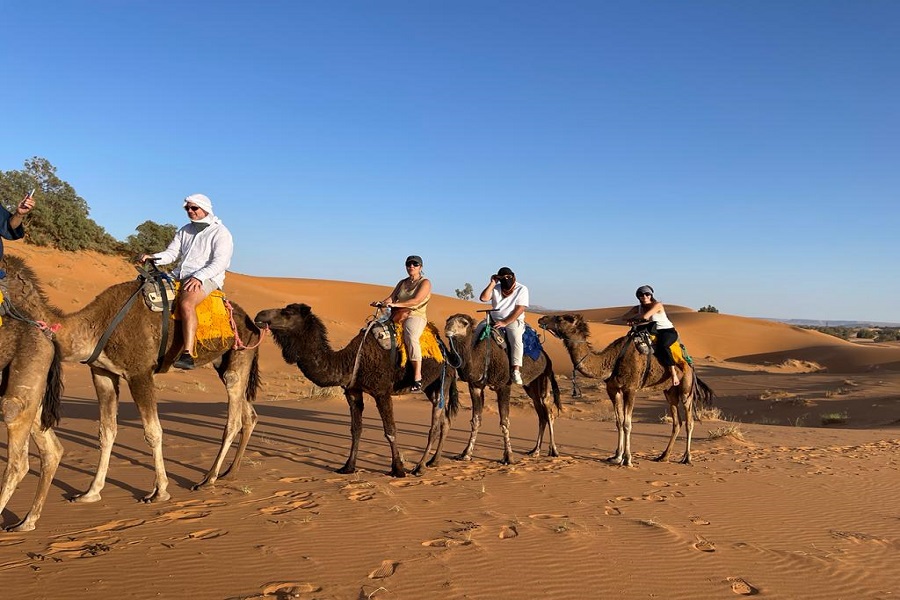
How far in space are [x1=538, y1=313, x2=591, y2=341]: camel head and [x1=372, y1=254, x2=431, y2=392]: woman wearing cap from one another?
2.18m

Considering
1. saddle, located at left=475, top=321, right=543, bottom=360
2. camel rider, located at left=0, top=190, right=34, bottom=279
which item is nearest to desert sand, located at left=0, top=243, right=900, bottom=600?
saddle, located at left=475, top=321, right=543, bottom=360

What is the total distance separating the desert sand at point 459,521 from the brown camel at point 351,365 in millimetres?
749

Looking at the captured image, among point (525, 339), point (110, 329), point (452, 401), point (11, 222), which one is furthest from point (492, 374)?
point (11, 222)

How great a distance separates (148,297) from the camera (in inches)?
245

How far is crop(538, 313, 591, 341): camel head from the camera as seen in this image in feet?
31.1

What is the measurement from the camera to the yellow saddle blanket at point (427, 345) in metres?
7.93

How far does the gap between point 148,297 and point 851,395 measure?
2356 cm

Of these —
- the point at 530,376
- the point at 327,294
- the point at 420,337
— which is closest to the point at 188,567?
the point at 420,337

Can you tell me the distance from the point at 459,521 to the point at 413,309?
298 cm

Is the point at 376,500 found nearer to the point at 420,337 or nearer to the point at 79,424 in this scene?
the point at 420,337

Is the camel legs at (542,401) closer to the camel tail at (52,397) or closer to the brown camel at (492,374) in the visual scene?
the brown camel at (492,374)

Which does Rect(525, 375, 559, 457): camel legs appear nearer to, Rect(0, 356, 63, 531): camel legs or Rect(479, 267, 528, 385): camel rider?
Rect(479, 267, 528, 385): camel rider

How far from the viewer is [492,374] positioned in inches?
371

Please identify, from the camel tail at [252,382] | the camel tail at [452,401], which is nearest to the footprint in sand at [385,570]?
the camel tail at [252,382]
